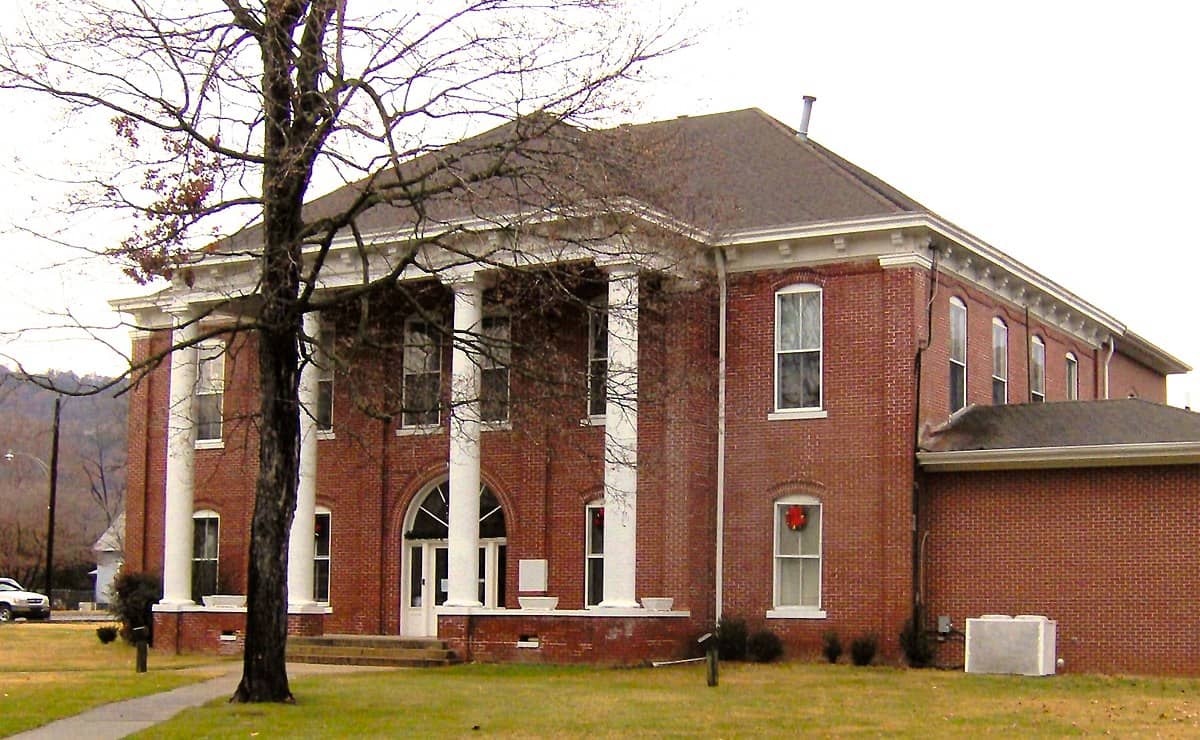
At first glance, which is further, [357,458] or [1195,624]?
[357,458]

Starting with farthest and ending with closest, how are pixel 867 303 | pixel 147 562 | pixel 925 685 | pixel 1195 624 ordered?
pixel 147 562 → pixel 867 303 → pixel 1195 624 → pixel 925 685

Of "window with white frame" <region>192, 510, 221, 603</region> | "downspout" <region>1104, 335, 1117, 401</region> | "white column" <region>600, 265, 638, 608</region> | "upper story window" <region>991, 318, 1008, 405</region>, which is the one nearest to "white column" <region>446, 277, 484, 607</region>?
"white column" <region>600, 265, 638, 608</region>

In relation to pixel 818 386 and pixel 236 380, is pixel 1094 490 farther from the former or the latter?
pixel 236 380

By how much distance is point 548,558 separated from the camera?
32750 mm

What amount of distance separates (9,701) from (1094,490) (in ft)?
58.8

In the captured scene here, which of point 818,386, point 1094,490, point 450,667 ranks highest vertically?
point 818,386

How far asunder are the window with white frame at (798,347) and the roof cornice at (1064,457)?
8.19 ft

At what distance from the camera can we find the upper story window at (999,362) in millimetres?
34250

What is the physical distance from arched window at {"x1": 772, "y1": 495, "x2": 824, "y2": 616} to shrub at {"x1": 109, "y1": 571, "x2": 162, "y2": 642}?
1435 centimetres

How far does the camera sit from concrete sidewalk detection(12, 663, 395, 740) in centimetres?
1881

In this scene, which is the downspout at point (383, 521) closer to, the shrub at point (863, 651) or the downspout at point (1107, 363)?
the shrub at point (863, 651)

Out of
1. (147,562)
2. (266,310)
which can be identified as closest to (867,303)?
(266,310)

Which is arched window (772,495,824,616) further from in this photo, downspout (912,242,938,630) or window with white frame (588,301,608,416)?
window with white frame (588,301,608,416)

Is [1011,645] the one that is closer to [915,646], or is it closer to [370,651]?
[915,646]
